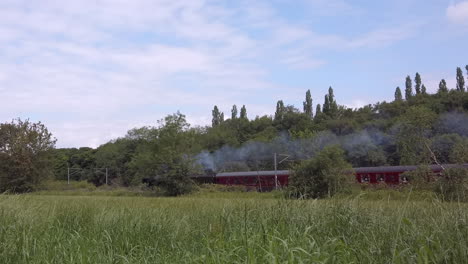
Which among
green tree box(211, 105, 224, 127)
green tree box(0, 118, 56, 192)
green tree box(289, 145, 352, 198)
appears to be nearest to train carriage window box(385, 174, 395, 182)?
green tree box(289, 145, 352, 198)

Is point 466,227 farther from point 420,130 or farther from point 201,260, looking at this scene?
point 420,130

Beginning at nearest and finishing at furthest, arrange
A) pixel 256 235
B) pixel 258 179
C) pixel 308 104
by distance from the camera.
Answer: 1. pixel 256 235
2. pixel 258 179
3. pixel 308 104

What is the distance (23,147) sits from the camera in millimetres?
43344

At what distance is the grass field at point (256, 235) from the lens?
5.09 m

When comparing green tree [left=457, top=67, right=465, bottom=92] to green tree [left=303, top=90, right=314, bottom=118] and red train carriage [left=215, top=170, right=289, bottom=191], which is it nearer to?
green tree [left=303, top=90, right=314, bottom=118]

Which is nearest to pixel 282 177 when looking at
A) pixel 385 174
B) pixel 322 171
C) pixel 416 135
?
pixel 385 174

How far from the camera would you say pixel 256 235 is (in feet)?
19.5

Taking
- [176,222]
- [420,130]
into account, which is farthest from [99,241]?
[420,130]

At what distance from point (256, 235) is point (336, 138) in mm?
38272

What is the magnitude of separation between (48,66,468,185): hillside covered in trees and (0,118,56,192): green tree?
2.94 metres

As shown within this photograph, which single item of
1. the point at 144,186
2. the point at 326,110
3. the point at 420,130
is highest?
the point at 326,110

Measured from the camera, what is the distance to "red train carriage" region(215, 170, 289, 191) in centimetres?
3148

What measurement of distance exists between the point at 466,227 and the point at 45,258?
5.48 metres

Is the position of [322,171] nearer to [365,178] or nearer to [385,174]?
[385,174]
